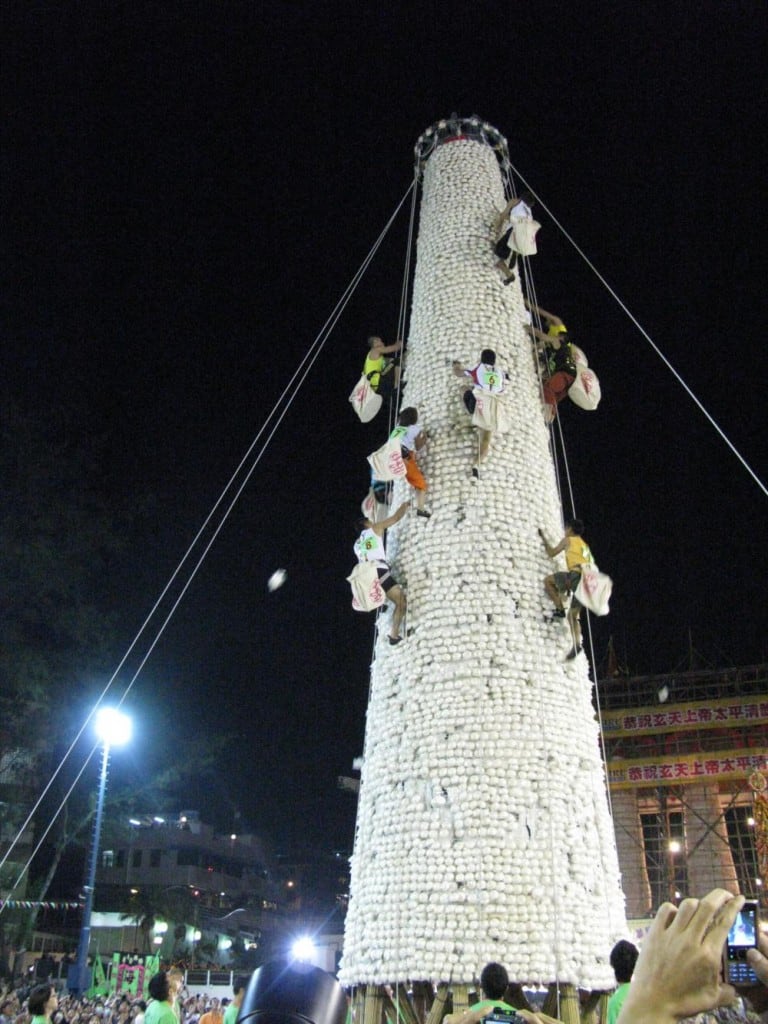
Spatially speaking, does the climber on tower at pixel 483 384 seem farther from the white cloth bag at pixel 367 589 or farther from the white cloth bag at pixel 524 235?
the white cloth bag at pixel 524 235

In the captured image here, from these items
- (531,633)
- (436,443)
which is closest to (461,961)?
(531,633)

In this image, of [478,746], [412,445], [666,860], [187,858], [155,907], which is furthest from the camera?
[187,858]

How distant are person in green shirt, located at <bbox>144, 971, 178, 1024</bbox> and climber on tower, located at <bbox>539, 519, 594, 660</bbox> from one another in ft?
12.2

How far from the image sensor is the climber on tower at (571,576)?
684cm

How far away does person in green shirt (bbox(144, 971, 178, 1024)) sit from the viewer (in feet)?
17.7

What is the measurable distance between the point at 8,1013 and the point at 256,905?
1202 inches

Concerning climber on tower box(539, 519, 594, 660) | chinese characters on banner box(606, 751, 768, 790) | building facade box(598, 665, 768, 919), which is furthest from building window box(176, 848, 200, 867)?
climber on tower box(539, 519, 594, 660)

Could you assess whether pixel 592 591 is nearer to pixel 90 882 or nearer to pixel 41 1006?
pixel 41 1006

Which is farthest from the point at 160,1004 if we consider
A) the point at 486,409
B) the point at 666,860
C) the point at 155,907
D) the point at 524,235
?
the point at 155,907

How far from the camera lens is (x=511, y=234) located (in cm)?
874

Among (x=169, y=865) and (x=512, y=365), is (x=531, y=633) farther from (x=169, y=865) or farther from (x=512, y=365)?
(x=169, y=865)

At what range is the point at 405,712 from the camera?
6500 millimetres

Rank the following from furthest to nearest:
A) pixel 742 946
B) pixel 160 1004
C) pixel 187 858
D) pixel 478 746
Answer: pixel 187 858 < pixel 478 746 < pixel 160 1004 < pixel 742 946

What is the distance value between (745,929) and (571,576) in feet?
15.6
